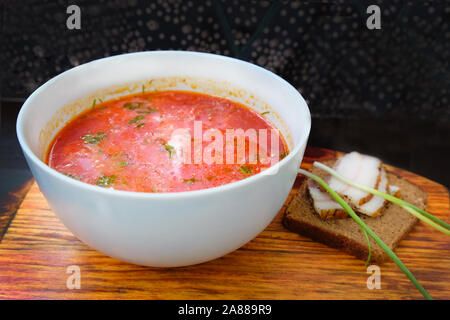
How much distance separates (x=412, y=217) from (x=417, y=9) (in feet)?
3.83

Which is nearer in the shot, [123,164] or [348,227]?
[123,164]

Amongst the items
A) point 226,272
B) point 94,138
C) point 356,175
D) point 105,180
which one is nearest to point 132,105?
point 94,138

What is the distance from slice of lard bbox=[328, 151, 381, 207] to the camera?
1593 mm

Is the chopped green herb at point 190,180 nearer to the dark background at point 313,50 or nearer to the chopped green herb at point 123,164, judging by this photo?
the chopped green herb at point 123,164

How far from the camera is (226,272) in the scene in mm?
1358

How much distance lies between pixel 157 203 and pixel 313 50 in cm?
157

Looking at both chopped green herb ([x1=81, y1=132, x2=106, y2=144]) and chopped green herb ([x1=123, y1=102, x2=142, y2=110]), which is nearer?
chopped green herb ([x1=81, y1=132, x2=106, y2=144])

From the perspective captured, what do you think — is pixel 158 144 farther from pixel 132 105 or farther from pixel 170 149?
pixel 132 105

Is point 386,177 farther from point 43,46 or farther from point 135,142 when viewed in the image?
point 43,46

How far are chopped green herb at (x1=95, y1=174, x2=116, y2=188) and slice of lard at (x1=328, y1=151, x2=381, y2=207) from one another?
2.37 ft

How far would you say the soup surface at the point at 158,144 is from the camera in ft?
4.43

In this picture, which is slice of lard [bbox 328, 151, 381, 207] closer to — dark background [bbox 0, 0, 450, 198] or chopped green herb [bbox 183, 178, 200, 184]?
chopped green herb [bbox 183, 178, 200, 184]

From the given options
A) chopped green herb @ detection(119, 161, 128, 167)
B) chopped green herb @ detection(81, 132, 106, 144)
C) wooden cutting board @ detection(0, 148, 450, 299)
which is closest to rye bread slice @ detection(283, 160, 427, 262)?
wooden cutting board @ detection(0, 148, 450, 299)

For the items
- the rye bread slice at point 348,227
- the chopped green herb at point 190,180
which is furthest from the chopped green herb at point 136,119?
the rye bread slice at point 348,227
